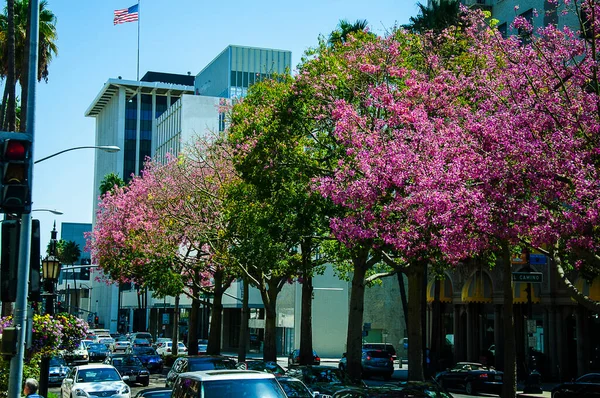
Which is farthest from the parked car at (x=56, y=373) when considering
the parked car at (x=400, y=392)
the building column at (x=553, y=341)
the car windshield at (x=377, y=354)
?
the parked car at (x=400, y=392)

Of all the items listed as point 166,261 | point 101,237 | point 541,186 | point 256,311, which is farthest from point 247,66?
point 541,186

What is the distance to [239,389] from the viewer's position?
13.9 meters

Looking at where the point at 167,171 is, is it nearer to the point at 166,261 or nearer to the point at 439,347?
the point at 166,261

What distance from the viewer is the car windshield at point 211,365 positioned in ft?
90.3

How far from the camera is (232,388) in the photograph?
1386 centimetres

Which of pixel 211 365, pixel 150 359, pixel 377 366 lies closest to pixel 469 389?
pixel 377 366

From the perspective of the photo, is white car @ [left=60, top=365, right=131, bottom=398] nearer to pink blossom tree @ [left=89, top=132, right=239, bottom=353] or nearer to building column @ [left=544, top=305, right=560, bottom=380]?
pink blossom tree @ [left=89, top=132, right=239, bottom=353]

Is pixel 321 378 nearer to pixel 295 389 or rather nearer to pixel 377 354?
pixel 295 389

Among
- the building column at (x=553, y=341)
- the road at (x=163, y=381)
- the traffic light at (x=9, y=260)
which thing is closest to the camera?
the traffic light at (x=9, y=260)

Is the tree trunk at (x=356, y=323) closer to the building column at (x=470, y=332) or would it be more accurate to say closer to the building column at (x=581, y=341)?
the building column at (x=581, y=341)

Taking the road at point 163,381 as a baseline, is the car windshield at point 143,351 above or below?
above

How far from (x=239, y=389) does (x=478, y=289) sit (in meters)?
35.3

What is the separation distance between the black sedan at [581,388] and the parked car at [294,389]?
1361 centimetres

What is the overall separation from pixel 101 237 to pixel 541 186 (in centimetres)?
Result: 4022
